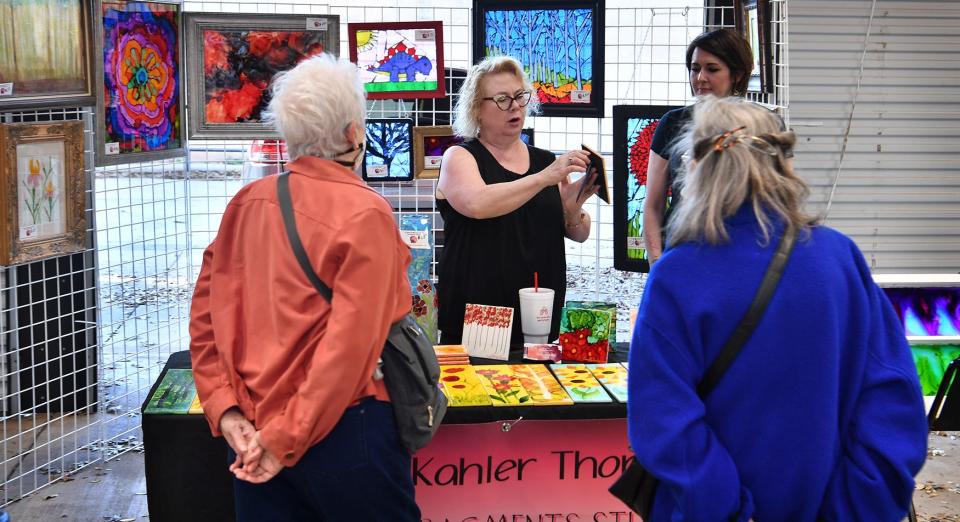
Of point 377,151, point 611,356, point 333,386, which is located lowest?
point 611,356

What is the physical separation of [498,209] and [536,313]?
347mm

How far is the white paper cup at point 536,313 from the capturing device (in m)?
3.08

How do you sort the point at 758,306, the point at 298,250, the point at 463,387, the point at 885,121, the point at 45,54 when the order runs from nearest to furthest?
the point at 758,306, the point at 298,250, the point at 463,387, the point at 45,54, the point at 885,121

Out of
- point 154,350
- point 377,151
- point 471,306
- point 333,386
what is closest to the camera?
point 333,386

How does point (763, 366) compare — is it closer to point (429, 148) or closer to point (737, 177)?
point (737, 177)

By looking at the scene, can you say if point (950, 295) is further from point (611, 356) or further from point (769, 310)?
point (769, 310)

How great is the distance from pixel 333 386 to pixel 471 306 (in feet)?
4.11

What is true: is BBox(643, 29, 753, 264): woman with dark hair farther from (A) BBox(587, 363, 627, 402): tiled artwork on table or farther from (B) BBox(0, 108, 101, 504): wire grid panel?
(B) BBox(0, 108, 101, 504): wire grid panel

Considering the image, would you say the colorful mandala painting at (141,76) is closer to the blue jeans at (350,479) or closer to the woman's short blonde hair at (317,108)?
the woman's short blonde hair at (317,108)

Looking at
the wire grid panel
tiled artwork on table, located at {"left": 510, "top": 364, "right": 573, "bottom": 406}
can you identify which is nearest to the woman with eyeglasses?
tiled artwork on table, located at {"left": 510, "top": 364, "right": 573, "bottom": 406}

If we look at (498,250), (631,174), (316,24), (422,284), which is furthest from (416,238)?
(631,174)

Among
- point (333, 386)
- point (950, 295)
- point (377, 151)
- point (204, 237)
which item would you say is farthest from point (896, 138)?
point (204, 237)

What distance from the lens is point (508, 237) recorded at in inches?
127

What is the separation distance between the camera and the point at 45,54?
3.33 m
